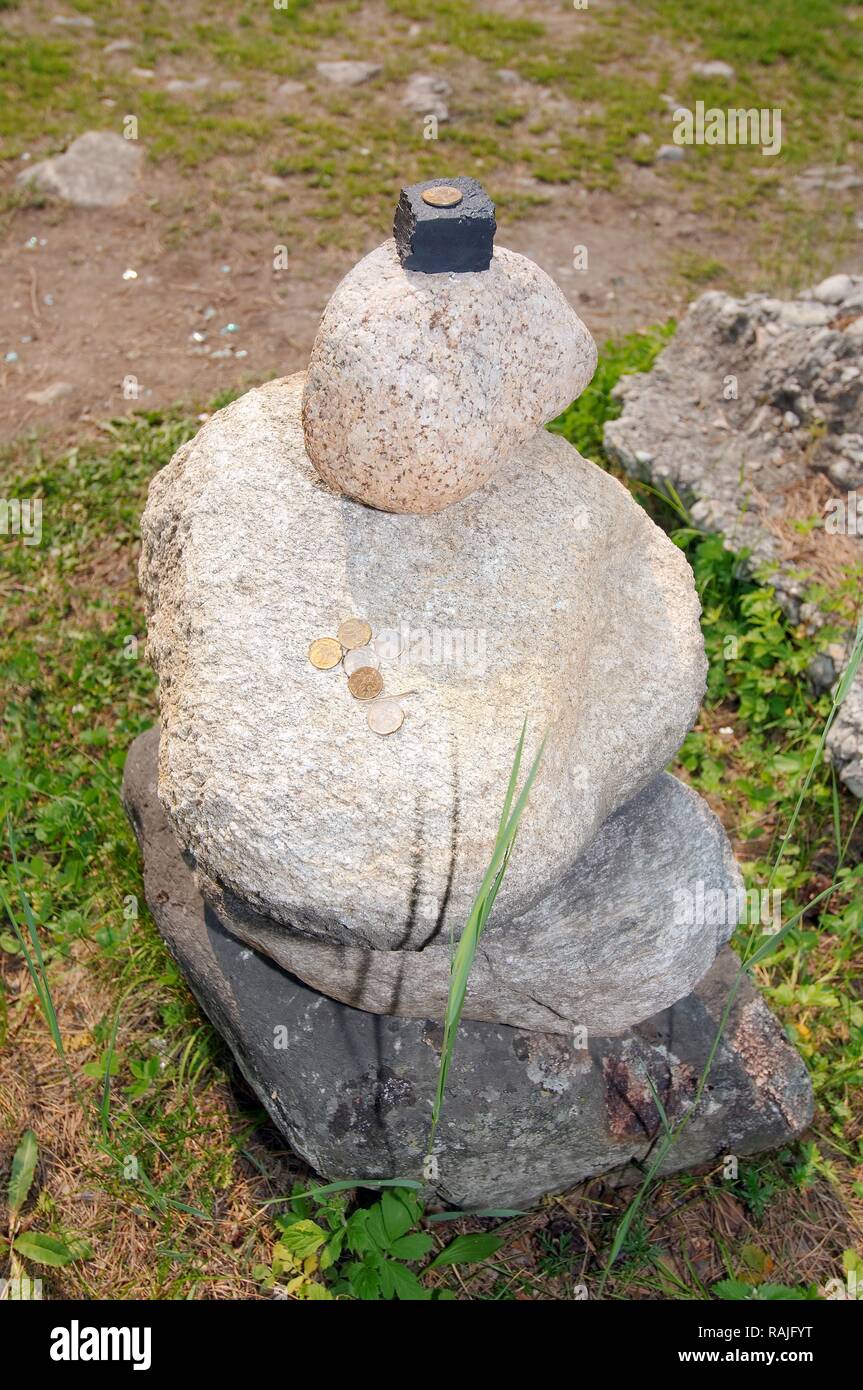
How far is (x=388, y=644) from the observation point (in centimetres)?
258

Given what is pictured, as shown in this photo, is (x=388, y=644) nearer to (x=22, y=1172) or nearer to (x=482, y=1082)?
(x=482, y=1082)

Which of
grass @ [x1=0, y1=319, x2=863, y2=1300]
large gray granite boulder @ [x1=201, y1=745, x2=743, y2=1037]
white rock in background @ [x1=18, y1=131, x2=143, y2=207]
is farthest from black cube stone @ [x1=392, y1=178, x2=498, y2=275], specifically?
white rock in background @ [x1=18, y1=131, x2=143, y2=207]

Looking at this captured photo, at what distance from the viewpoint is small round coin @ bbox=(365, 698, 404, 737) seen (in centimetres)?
245

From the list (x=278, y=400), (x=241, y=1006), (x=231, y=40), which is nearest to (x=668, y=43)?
(x=231, y=40)

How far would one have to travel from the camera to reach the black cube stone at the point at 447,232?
2441 millimetres

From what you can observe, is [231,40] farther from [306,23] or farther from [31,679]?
[31,679]

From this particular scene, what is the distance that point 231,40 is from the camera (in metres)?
7.63

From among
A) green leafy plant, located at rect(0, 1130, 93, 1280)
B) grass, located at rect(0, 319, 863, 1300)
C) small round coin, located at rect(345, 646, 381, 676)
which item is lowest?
green leafy plant, located at rect(0, 1130, 93, 1280)

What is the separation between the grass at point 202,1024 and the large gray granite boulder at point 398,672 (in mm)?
535

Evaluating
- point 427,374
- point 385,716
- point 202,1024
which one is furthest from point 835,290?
point 202,1024

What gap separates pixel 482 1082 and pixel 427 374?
68.2 inches

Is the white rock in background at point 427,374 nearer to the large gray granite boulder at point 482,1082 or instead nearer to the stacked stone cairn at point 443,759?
the stacked stone cairn at point 443,759

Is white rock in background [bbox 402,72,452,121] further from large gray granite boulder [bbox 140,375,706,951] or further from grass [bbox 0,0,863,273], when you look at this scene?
large gray granite boulder [bbox 140,375,706,951]

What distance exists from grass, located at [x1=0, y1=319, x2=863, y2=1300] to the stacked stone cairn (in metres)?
0.21
